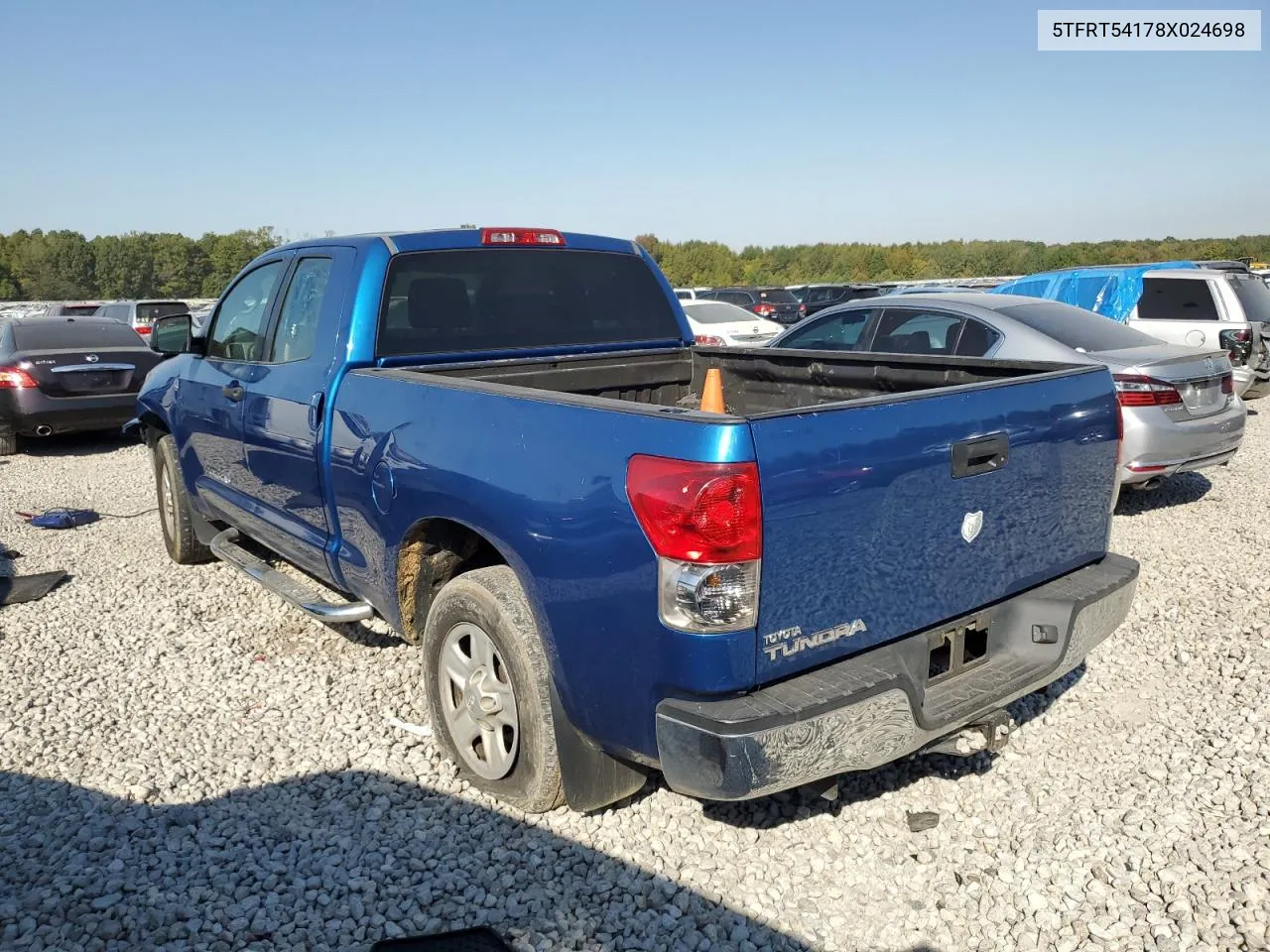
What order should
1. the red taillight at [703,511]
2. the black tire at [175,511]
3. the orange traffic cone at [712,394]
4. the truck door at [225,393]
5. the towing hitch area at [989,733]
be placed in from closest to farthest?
the red taillight at [703,511]
the towing hitch area at [989,733]
the orange traffic cone at [712,394]
the truck door at [225,393]
the black tire at [175,511]

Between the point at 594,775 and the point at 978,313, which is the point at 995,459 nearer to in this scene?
the point at 594,775

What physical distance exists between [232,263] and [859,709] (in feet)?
244

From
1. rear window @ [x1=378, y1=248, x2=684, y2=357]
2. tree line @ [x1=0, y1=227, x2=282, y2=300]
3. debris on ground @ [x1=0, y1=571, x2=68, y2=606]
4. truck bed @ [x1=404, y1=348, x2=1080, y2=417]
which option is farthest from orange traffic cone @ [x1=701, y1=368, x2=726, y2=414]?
tree line @ [x1=0, y1=227, x2=282, y2=300]

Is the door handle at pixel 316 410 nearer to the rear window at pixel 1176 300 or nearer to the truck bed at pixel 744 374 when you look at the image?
the truck bed at pixel 744 374

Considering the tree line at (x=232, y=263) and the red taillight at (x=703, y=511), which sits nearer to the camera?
the red taillight at (x=703, y=511)

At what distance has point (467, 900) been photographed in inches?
118

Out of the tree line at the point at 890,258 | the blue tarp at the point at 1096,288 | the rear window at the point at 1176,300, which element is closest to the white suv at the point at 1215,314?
the rear window at the point at 1176,300

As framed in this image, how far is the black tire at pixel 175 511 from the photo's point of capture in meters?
6.14

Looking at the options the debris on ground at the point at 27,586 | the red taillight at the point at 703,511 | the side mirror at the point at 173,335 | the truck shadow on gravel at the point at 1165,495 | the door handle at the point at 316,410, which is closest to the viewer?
the red taillight at the point at 703,511

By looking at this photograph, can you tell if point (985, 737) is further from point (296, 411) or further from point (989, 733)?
point (296, 411)

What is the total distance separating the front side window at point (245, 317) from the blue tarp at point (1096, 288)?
29.1 feet

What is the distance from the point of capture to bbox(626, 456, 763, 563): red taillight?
2.44m

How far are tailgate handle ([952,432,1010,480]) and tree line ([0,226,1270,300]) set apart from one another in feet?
207

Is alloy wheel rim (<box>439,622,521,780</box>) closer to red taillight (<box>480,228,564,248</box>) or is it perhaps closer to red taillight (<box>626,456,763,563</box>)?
red taillight (<box>626,456,763,563</box>)
